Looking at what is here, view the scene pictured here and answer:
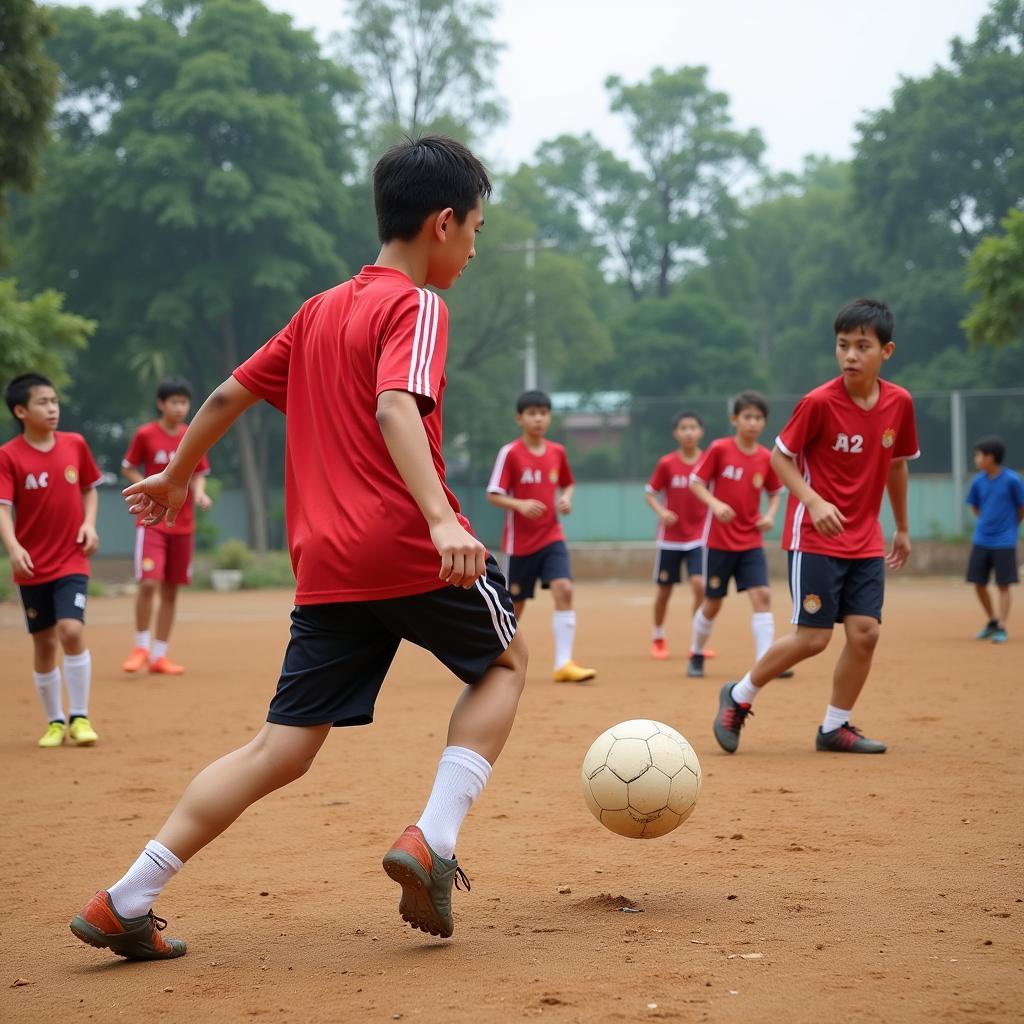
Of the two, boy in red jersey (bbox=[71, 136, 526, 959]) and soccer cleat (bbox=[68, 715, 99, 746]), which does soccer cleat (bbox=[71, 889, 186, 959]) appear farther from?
soccer cleat (bbox=[68, 715, 99, 746])

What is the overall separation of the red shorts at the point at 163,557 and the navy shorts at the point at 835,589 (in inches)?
237

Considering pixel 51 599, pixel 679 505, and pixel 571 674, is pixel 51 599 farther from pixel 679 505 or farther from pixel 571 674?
pixel 679 505

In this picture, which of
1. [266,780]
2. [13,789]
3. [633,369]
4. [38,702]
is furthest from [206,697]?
[633,369]

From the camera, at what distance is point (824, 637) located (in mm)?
6895

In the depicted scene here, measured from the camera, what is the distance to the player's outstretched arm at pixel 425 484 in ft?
11.3

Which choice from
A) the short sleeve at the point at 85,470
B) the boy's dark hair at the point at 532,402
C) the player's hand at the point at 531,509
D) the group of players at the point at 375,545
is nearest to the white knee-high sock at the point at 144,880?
the group of players at the point at 375,545

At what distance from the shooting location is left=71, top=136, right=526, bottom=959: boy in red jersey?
3.64 metres

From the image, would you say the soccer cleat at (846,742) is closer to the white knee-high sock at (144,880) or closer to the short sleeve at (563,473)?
the white knee-high sock at (144,880)

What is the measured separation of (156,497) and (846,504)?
386 cm

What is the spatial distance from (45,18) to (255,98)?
21.3m

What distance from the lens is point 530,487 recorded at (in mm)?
11328

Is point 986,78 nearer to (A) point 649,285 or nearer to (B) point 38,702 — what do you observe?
(A) point 649,285

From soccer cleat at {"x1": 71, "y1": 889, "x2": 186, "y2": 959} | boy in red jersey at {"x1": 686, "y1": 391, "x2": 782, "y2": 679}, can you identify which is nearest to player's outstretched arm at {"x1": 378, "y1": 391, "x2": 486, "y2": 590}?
soccer cleat at {"x1": 71, "y1": 889, "x2": 186, "y2": 959}

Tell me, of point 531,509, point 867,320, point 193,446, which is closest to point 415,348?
point 193,446
